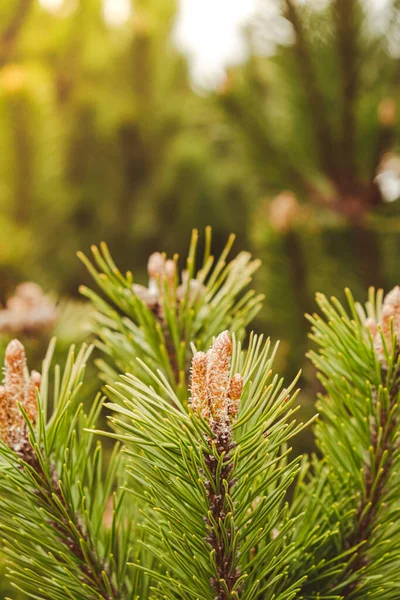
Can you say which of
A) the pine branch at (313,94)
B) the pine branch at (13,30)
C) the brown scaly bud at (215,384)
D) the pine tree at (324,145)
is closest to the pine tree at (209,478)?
the brown scaly bud at (215,384)

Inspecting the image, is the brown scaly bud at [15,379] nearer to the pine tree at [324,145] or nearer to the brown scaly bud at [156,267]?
the brown scaly bud at [156,267]

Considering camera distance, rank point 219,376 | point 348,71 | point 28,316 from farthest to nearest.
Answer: point 348,71 → point 28,316 → point 219,376

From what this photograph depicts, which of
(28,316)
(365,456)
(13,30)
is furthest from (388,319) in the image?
(13,30)

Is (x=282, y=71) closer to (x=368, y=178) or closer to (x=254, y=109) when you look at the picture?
(x=254, y=109)

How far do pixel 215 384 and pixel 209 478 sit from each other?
0.05 meters

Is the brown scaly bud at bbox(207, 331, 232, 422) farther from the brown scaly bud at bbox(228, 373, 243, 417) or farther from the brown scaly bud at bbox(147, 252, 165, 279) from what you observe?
the brown scaly bud at bbox(147, 252, 165, 279)

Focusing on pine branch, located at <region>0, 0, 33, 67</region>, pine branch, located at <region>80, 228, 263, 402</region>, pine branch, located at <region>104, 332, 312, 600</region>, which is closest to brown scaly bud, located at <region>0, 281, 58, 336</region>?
pine branch, located at <region>80, 228, 263, 402</region>

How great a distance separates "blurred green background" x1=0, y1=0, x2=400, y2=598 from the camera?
975 mm

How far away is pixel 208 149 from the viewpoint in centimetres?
168

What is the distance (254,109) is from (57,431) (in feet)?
2.96

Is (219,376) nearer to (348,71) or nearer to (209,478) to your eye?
(209,478)

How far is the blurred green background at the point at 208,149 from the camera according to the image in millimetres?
975

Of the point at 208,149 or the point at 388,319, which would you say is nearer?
the point at 388,319

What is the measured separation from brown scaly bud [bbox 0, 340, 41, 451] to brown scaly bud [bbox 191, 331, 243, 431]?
0.35 feet
